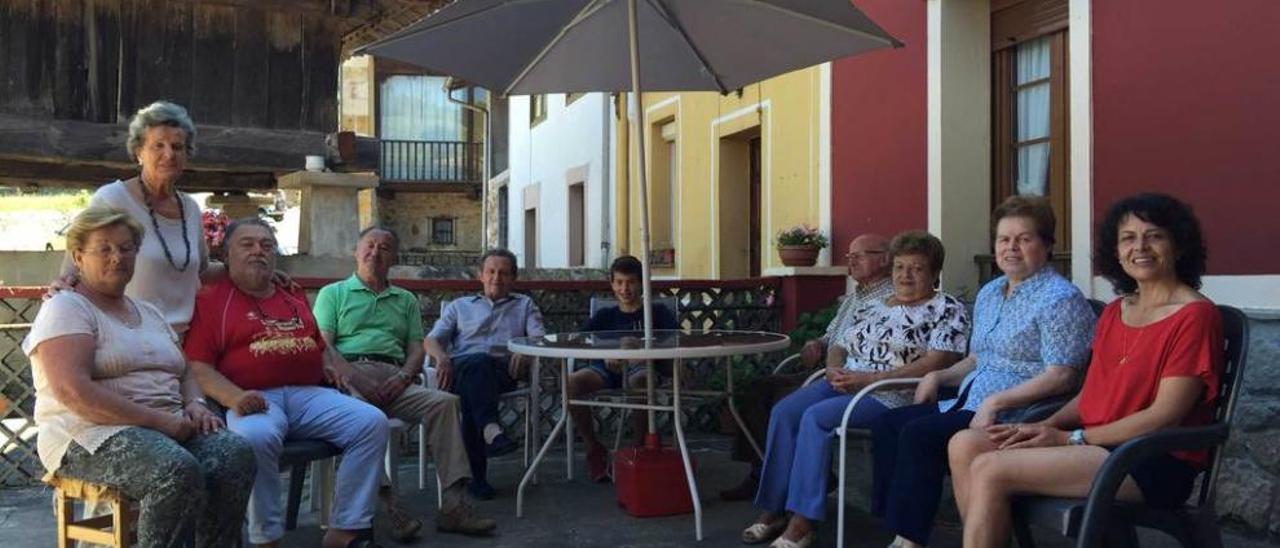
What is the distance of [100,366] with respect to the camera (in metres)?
2.95

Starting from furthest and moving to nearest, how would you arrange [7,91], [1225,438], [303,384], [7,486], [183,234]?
1. [7,91]
2. [7,486]
3. [303,384]
4. [183,234]
5. [1225,438]

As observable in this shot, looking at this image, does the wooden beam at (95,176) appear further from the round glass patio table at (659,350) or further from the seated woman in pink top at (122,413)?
the seated woman in pink top at (122,413)

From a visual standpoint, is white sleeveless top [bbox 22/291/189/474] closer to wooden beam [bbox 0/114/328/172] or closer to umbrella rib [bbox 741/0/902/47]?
umbrella rib [bbox 741/0/902/47]

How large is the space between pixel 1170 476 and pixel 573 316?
163 inches

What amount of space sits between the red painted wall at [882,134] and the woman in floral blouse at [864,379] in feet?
8.18

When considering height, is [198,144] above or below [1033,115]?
above

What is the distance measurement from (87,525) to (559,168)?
40.7ft

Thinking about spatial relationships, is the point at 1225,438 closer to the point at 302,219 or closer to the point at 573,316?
the point at 573,316

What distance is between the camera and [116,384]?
2.99 meters

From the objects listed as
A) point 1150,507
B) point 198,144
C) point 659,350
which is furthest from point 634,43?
point 198,144

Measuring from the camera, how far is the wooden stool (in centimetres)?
290

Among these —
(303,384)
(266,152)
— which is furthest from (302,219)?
(303,384)

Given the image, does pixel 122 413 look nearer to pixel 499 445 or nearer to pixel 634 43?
pixel 499 445

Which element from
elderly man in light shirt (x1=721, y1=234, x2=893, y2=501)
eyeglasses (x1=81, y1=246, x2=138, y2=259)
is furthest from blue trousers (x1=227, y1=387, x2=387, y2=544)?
elderly man in light shirt (x1=721, y1=234, x2=893, y2=501)
